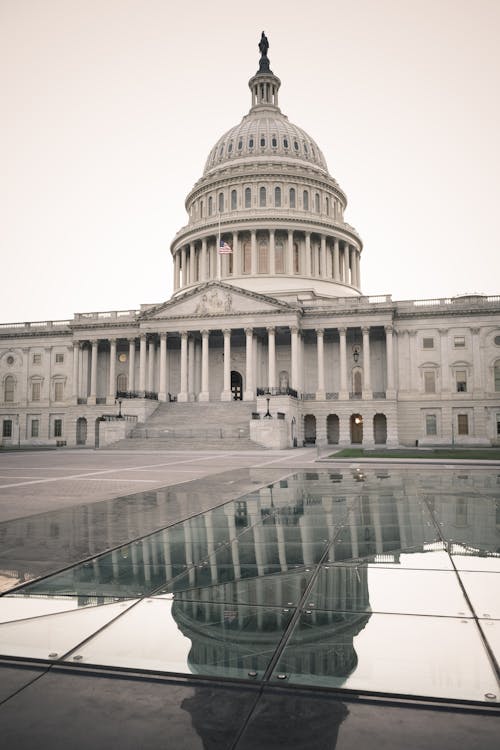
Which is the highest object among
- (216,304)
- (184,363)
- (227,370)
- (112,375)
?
(216,304)

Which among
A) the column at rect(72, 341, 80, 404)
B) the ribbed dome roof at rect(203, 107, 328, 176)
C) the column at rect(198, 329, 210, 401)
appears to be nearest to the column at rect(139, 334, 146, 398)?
the column at rect(198, 329, 210, 401)

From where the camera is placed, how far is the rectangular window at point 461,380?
71.5 meters

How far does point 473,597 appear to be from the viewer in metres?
5.79

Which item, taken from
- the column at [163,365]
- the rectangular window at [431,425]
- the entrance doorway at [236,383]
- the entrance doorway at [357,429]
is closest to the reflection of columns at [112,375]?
the column at [163,365]

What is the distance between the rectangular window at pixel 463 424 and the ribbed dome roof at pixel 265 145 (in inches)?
2083

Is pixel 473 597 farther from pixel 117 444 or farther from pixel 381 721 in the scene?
pixel 117 444

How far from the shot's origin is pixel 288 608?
5.42m

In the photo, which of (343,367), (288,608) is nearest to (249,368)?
(343,367)

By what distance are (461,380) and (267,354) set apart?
24854 mm

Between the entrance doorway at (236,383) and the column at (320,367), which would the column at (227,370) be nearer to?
the entrance doorway at (236,383)

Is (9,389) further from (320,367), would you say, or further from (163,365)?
(320,367)

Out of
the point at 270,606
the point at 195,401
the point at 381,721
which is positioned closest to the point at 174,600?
the point at 270,606

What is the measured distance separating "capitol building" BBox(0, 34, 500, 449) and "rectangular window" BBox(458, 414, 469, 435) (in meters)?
0.19

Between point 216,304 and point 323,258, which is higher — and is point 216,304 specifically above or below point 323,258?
below
